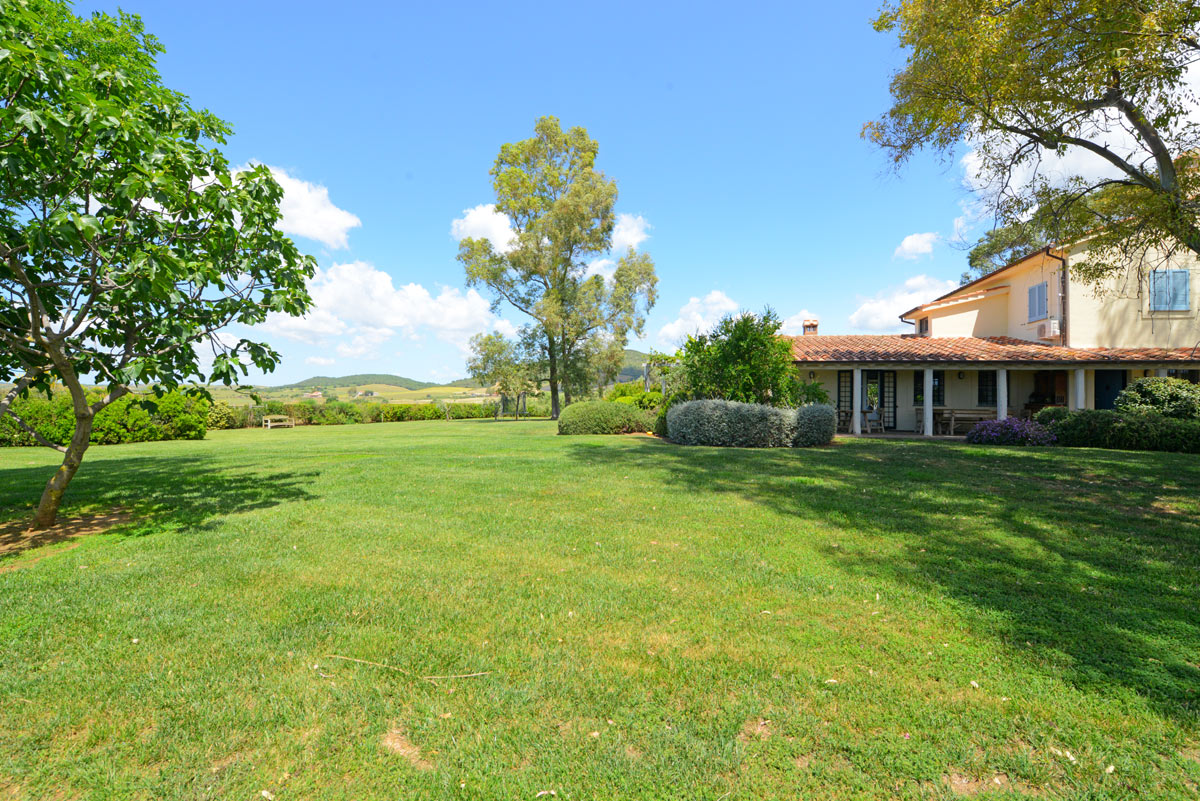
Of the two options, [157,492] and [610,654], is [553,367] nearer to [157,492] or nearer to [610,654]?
[157,492]

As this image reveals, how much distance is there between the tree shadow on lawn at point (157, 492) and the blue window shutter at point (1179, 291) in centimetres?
2709

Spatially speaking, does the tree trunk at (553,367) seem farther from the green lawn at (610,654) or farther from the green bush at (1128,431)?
the green lawn at (610,654)

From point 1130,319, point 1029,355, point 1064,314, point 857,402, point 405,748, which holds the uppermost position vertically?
point 1064,314

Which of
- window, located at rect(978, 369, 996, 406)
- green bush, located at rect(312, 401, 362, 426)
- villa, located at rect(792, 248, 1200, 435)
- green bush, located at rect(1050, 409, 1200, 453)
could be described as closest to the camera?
green bush, located at rect(1050, 409, 1200, 453)

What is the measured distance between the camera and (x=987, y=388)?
21.2 meters

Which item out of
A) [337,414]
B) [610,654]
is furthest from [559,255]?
[610,654]

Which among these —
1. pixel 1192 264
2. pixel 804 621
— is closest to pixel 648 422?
pixel 804 621

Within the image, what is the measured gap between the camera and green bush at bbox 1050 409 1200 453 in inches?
501

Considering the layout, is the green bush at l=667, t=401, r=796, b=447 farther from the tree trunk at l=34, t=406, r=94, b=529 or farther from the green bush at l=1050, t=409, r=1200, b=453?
the tree trunk at l=34, t=406, r=94, b=529

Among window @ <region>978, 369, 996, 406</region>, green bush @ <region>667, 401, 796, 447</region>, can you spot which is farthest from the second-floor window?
green bush @ <region>667, 401, 796, 447</region>

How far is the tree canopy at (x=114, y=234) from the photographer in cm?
465

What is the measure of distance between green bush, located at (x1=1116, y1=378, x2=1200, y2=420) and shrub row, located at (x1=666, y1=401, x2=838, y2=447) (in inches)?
351

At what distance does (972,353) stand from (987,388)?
10.5ft

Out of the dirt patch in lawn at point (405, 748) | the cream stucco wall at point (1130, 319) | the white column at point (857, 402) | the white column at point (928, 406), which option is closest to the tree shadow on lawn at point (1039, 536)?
the dirt patch in lawn at point (405, 748)
